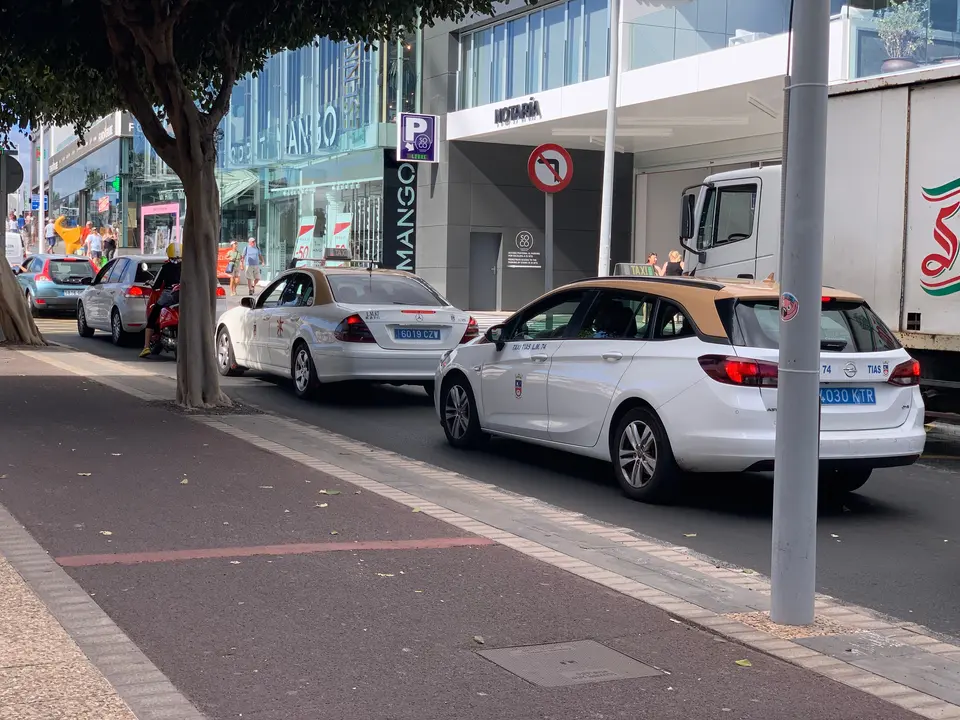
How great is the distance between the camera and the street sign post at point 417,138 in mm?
33906

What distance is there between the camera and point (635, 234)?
116 ft

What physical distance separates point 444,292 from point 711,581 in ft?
91.5

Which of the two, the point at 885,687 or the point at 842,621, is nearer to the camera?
the point at 885,687

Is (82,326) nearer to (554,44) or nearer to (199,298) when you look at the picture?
(199,298)

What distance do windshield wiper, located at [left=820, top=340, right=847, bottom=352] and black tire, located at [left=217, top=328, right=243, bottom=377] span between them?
31.2ft

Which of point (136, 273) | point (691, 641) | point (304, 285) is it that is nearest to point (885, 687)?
point (691, 641)

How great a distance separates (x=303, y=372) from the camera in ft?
46.1

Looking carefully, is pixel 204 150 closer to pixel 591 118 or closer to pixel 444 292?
pixel 591 118

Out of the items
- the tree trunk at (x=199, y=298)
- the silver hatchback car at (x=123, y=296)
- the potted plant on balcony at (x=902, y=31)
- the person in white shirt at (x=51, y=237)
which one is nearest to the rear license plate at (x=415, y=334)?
the tree trunk at (x=199, y=298)

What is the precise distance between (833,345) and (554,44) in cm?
2391

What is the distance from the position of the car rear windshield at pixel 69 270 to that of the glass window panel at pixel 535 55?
11.6 m

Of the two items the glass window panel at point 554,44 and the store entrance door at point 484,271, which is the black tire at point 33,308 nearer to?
the store entrance door at point 484,271

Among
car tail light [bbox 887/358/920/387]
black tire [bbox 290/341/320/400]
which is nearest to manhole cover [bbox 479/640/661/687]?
car tail light [bbox 887/358/920/387]

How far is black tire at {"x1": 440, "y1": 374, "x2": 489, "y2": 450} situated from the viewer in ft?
34.5
